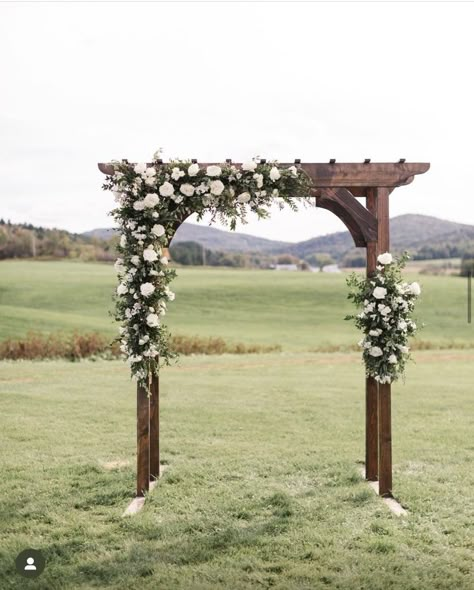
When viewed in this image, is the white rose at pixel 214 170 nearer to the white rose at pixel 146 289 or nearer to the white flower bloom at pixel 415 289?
the white rose at pixel 146 289

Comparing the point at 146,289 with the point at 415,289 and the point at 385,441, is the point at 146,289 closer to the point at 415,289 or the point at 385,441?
the point at 415,289

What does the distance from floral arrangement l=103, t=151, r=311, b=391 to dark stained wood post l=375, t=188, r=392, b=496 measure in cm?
88

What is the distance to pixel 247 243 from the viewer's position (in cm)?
11206

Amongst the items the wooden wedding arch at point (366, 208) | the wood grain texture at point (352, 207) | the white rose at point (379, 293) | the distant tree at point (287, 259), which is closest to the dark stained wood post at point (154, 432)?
the wooden wedding arch at point (366, 208)

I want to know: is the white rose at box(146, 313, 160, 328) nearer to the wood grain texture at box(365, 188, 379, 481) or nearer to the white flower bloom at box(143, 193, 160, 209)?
the white flower bloom at box(143, 193, 160, 209)

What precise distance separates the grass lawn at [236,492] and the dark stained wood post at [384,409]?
263 millimetres

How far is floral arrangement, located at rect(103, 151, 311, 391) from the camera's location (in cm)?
779

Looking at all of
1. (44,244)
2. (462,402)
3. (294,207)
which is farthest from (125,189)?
(44,244)

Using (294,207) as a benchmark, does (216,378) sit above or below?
below

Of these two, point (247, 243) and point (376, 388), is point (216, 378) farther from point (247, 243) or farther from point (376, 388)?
point (247, 243)

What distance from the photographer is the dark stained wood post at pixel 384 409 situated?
8.18 m

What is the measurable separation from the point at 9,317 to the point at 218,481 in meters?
25.3

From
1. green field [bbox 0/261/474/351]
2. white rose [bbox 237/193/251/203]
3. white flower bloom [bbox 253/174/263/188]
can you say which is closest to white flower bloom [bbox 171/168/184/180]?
white rose [bbox 237/193/251/203]
